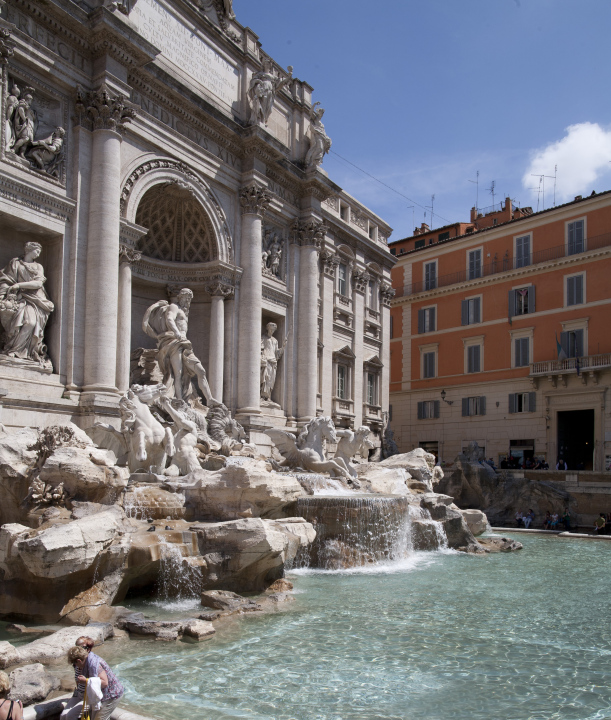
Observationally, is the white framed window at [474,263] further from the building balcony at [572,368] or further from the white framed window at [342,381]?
the white framed window at [342,381]

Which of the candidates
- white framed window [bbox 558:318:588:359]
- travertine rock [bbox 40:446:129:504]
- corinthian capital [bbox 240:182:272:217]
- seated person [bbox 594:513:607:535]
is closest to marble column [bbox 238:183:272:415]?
corinthian capital [bbox 240:182:272:217]

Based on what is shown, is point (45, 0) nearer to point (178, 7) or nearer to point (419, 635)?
point (178, 7)

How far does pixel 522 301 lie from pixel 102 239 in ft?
70.4

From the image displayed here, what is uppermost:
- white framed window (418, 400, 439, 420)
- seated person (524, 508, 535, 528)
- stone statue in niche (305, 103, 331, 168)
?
stone statue in niche (305, 103, 331, 168)

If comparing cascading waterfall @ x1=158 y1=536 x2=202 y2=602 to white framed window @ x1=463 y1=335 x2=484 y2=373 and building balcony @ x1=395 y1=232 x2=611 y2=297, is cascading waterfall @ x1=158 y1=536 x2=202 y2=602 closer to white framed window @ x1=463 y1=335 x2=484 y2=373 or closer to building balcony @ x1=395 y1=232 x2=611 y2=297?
building balcony @ x1=395 y1=232 x2=611 y2=297

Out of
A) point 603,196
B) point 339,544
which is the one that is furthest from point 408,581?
point 603,196

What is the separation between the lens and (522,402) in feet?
101

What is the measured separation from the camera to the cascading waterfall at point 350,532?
42.1 ft

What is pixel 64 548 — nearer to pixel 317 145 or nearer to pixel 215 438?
pixel 215 438

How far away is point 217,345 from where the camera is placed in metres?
20.2

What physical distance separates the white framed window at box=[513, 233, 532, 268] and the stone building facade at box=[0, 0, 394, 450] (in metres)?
6.57

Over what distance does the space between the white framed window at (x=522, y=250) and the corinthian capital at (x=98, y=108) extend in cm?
2128

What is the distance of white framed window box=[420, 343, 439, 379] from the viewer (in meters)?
34.6

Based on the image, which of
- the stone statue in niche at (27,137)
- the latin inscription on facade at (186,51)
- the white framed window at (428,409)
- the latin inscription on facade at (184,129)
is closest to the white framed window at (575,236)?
the white framed window at (428,409)
